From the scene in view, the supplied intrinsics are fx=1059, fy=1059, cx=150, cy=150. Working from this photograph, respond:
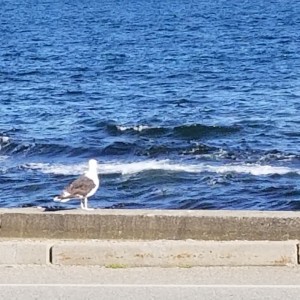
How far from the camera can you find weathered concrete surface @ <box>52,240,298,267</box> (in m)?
10.1

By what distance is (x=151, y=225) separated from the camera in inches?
433

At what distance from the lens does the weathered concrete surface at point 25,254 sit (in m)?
10.2

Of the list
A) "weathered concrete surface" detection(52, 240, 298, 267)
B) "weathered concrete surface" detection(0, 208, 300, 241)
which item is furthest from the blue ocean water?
"weathered concrete surface" detection(52, 240, 298, 267)

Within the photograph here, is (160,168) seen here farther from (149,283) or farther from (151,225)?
(149,283)

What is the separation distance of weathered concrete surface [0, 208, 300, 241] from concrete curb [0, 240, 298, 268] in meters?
0.60

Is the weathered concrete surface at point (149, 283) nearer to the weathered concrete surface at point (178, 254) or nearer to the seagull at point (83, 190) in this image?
the weathered concrete surface at point (178, 254)

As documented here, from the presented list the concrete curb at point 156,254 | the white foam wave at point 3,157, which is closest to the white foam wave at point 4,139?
the white foam wave at point 3,157

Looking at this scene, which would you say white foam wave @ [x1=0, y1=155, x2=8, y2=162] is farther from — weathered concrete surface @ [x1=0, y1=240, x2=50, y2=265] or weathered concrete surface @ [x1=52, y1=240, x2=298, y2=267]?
weathered concrete surface @ [x1=52, y1=240, x2=298, y2=267]

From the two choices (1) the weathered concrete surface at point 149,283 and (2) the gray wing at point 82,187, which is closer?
(1) the weathered concrete surface at point 149,283

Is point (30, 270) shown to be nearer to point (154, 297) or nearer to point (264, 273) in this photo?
point (154, 297)

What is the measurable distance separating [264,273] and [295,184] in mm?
12367

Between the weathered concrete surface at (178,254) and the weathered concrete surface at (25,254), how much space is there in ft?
0.32

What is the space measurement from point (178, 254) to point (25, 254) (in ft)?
4.85

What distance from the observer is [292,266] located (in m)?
10.0
